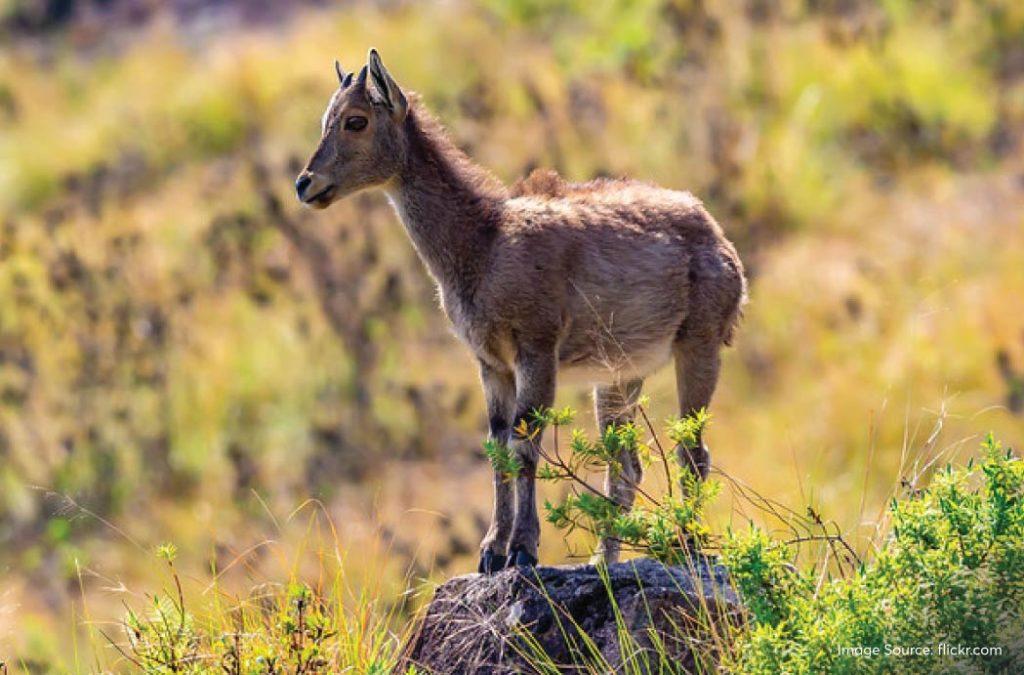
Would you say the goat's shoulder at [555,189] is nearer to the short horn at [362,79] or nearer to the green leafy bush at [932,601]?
the short horn at [362,79]

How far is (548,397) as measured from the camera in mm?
7328

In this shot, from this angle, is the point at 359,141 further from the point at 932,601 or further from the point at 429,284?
the point at 429,284

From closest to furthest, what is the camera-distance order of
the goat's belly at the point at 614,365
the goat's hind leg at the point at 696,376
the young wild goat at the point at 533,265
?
the young wild goat at the point at 533,265
the goat's belly at the point at 614,365
the goat's hind leg at the point at 696,376

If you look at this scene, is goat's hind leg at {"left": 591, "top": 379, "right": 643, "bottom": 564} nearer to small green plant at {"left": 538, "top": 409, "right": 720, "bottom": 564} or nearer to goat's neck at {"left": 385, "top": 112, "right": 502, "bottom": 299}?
goat's neck at {"left": 385, "top": 112, "right": 502, "bottom": 299}

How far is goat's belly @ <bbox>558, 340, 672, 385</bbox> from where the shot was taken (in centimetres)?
761

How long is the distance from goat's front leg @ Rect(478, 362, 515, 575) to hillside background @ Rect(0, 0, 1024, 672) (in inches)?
124

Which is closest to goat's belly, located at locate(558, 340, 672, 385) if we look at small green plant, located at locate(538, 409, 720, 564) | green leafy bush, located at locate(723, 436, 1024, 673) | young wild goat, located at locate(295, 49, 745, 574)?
young wild goat, located at locate(295, 49, 745, 574)

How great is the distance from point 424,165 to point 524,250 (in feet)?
2.19

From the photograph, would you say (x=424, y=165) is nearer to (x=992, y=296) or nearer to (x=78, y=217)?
(x=992, y=296)

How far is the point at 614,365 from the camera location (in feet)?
24.8

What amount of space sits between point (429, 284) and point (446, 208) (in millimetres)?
8443

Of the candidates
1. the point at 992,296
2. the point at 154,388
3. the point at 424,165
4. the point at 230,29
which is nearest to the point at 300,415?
the point at 154,388

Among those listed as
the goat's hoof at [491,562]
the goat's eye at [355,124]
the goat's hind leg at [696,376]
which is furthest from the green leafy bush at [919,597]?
the goat's eye at [355,124]

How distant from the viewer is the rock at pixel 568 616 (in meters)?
6.54
